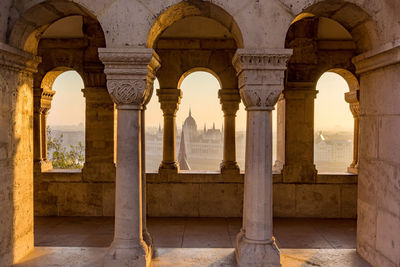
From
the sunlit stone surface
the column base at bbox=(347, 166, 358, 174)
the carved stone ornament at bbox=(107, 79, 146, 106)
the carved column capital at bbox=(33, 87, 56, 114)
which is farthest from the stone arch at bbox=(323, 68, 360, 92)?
the carved column capital at bbox=(33, 87, 56, 114)

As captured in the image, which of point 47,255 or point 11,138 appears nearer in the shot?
point 11,138

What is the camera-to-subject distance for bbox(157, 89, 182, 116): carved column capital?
22.7 feet

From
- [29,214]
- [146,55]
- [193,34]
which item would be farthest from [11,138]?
[193,34]

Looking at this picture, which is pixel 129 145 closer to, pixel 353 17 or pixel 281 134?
pixel 353 17

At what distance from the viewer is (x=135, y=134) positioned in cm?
370

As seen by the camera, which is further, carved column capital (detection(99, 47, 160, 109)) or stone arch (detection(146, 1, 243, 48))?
stone arch (detection(146, 1, 243, 48))

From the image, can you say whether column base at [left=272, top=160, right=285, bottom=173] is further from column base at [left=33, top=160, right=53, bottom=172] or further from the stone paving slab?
column base at [left=33, top=160, right=53, bottom=172]

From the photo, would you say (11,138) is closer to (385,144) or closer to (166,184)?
(166,184)

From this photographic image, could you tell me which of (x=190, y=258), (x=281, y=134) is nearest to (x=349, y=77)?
(x=281, y=134)

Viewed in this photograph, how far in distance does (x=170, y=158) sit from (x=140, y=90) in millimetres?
3591

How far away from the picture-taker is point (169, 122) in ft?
23.2

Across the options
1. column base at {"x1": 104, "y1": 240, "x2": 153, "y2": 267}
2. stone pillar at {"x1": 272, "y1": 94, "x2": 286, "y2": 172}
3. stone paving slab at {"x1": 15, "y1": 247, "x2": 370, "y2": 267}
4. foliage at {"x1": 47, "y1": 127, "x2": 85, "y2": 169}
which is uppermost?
stone pillar at {"x1": 272, "y1": 94, "x2": 286, "y2": 172}

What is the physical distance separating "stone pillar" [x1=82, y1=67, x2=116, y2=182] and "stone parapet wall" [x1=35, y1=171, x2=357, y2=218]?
10.6 inches

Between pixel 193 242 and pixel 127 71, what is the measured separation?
3.28 metres
